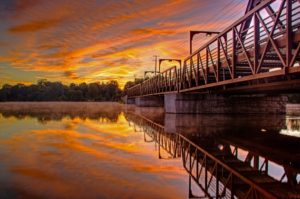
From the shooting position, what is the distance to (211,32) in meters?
27.0

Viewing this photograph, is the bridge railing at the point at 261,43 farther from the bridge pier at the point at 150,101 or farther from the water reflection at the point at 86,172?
the bridge pier at the point at 150,101

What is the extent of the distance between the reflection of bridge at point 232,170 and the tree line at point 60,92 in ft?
468

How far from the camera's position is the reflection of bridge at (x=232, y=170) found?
5.33 meters

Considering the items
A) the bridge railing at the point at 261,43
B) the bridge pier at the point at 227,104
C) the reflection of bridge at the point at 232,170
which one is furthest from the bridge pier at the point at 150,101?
the reflection of bridge at the point at 232,170

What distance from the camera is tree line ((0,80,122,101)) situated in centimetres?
14612

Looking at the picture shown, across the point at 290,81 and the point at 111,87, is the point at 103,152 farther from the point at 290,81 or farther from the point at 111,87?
the point at 111,87

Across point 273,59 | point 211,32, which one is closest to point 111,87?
point 211,32

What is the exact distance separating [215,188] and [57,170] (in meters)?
3.00

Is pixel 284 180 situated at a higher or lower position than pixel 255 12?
lower

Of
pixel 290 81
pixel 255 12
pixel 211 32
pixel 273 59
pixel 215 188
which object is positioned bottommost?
pixel 215 188

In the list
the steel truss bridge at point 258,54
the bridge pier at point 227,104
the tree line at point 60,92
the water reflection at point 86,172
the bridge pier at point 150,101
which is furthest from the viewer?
the tree line at point 60,92

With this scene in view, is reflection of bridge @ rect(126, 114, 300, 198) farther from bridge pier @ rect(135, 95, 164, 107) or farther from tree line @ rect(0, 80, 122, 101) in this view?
tree line @ rect(0, 80, 122, 101)

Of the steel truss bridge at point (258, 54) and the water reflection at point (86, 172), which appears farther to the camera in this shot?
the steel truss bridge at point (258, 54)

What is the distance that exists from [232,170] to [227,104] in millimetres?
20815
